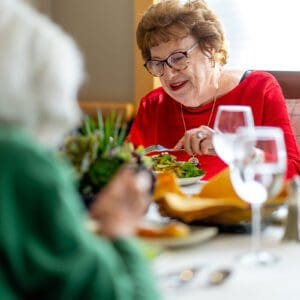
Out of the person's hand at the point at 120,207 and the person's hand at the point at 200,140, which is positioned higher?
the person's hand at the point at 120,207

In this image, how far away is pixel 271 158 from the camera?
3.80ft

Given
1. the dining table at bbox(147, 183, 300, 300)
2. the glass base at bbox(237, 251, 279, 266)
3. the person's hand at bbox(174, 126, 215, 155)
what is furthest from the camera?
the person's hand at bbox(174, 126, 215, 155)

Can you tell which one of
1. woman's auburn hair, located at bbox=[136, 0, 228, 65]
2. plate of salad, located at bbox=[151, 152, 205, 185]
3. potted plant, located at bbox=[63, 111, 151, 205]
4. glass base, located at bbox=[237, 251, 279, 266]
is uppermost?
woman's auburn hair, located at bbox=[136, 0, 228, 65]

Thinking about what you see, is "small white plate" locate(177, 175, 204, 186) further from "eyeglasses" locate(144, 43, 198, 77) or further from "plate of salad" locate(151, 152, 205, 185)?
"eyeglasses" locate(144, 43, 198, 77)

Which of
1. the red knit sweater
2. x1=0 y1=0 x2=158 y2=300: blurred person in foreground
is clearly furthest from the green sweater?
the red knit sweater

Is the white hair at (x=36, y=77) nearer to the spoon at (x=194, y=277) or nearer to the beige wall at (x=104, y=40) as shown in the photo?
the spoon at (x=194, y=277)

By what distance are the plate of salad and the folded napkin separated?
1.07 feet

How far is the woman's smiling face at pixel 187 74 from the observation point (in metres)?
2.28

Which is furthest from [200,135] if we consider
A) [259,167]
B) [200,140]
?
[259,167]

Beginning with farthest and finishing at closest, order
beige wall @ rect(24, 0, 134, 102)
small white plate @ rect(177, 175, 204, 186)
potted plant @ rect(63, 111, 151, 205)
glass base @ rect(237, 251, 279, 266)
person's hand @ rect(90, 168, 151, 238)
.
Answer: beige wall @ rect(24, 0, 134, 102), small white plate @ rect(177, 175, 204, 186), potted plant @ rect(63, 111, 151, 205), glass base @ rect(237, 251, 279, 266), person's hand @ rect(90, 168, 151, 238)

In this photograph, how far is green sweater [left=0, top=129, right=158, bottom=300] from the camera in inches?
28.8

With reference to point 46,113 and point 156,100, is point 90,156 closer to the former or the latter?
point 46,113

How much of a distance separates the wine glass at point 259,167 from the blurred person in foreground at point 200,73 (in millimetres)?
927

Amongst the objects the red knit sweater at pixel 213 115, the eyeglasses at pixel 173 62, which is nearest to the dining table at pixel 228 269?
the red knit sweater at pixel 213 115
